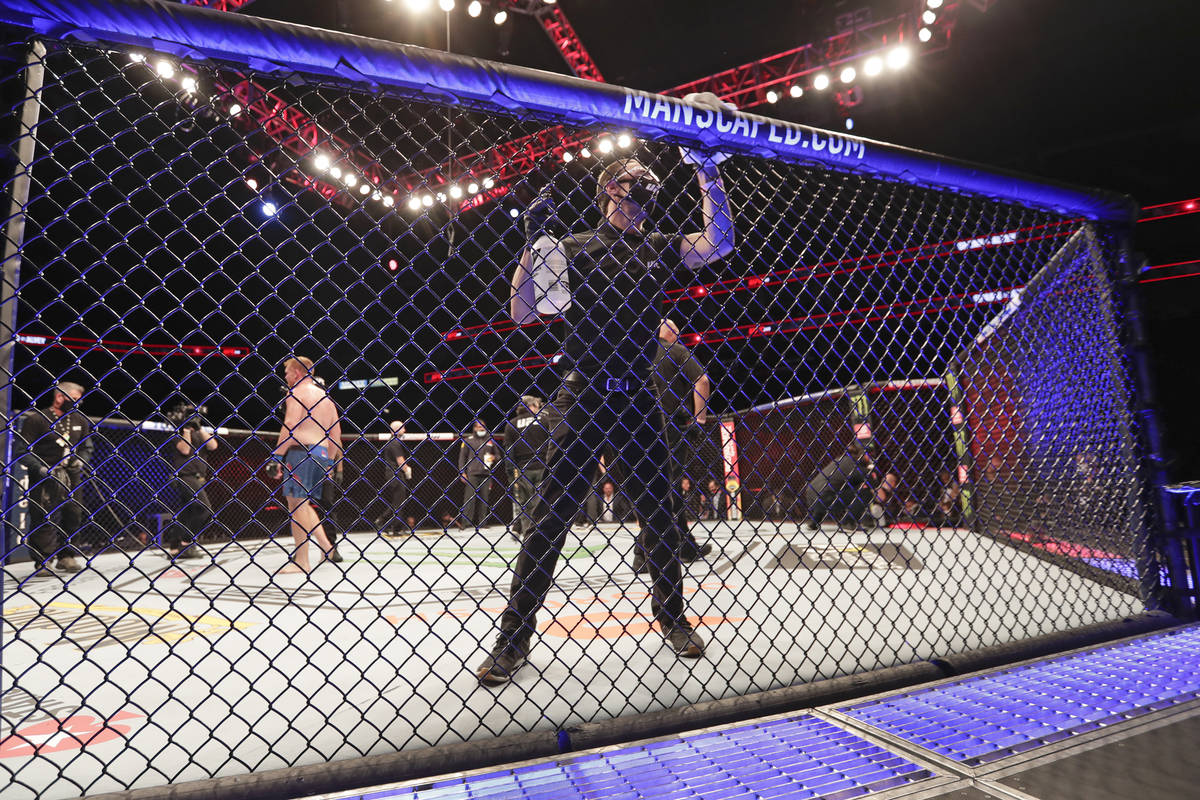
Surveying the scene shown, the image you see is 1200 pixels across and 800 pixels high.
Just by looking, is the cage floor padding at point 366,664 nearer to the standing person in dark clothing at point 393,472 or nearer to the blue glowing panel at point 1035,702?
the blue glowing panel at point 1035,702

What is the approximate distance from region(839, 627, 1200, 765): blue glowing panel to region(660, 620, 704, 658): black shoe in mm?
466

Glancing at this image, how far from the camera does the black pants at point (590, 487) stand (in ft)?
5.27

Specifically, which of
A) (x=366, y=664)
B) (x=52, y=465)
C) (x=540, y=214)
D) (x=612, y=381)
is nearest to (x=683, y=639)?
(x=612, y=381)

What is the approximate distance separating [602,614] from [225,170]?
31.9 ft

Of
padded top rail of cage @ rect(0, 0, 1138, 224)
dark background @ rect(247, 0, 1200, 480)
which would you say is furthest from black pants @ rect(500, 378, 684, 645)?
dark background @ rect(247, 0, 1200, 480)

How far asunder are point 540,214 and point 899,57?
880cm

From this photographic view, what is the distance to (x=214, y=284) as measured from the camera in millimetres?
9852

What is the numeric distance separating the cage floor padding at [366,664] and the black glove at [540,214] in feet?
2.79

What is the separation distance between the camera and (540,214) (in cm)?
155

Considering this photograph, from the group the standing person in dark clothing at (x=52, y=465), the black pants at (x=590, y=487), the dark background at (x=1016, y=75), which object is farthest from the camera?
the dark background at (x=1016, y=75)

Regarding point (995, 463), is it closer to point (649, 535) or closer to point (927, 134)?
point (649, 535)

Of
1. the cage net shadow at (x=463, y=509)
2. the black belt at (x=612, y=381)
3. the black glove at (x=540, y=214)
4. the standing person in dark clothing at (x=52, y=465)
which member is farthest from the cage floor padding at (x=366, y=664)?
the standing person in dark clothing at (x=52, y=465)

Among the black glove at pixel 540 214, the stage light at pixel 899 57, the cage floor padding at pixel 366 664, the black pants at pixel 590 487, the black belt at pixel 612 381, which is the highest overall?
the stage light at pixel 899 57

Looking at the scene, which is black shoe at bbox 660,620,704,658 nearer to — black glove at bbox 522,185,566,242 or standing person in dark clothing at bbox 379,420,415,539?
black glove at bbox 522,185,566,242
